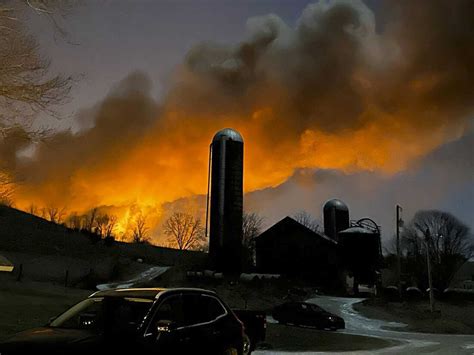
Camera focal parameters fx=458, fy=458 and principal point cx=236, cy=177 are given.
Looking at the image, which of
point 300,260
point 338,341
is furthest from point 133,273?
point 338,341

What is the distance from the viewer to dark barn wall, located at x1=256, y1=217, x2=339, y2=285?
40.7 m

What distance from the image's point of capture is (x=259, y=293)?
31.6 m

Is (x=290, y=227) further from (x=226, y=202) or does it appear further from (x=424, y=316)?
(x=424, y=316)

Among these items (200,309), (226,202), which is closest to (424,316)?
(226,202)

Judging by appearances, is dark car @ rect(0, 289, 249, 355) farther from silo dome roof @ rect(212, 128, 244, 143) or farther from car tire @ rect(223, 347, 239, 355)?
silo dome roof @ rect(212, 128, 244, 143)

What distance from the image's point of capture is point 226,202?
1425 inches

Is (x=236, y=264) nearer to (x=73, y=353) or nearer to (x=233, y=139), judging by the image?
(x=233, y=139)

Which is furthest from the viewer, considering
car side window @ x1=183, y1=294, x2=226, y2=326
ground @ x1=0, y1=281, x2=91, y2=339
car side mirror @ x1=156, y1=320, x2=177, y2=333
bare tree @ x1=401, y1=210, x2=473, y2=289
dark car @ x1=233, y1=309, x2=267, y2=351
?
bare tree @ x1=401, y1=210, x2=473, y2=289

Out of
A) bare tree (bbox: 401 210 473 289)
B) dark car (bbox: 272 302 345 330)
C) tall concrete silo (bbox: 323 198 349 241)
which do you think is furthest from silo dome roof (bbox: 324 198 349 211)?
dark car (bbox: 272 302 345 330)

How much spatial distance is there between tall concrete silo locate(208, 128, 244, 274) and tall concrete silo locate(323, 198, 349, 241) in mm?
18474

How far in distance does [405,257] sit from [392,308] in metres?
42.0

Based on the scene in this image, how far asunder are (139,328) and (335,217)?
4812cm

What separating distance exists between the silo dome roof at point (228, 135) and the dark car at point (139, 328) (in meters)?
30.6

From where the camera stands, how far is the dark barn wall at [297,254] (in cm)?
4069
